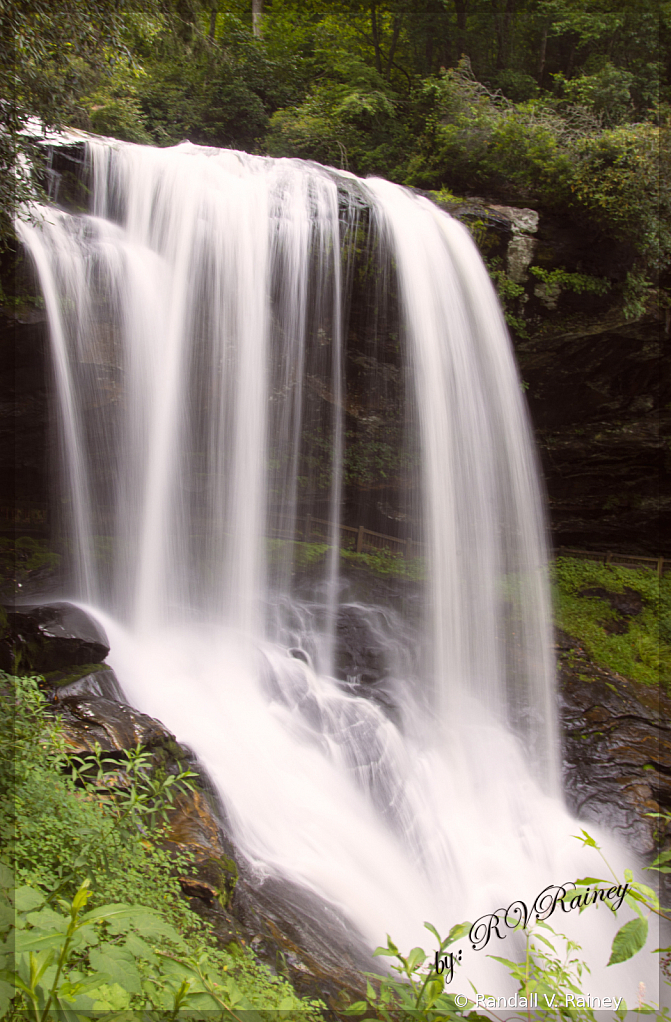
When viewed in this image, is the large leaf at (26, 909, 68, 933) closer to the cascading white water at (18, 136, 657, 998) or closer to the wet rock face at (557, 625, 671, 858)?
the cascading white water at (18, 136, 657, 998)

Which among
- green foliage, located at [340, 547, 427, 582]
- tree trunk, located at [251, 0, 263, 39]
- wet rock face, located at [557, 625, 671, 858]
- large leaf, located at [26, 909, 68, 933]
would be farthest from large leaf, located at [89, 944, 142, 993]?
tree trunk, located at [251, 0, 263, 39]

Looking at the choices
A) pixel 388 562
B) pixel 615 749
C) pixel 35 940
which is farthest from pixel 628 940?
pixel 388 562

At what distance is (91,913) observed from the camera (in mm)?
1184

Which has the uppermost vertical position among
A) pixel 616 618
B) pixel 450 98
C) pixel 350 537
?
pixel 450 98

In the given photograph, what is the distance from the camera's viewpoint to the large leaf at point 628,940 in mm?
1327

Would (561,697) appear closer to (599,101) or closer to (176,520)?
(176,520)

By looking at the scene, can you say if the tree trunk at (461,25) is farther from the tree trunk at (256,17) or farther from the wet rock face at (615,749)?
the wet rock face at (615,749)

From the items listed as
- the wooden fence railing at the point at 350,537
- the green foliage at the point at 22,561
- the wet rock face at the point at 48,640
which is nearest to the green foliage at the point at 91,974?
the wet rock face at the point at 48,640

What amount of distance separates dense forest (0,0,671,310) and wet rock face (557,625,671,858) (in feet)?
19.5

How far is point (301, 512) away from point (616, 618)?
17.9 feet

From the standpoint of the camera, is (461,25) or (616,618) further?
(461,25)

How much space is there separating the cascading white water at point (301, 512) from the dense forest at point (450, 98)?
8.06 ft

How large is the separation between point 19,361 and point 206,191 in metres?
3.39

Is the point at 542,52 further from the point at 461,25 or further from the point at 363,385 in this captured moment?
the point at 363,385
